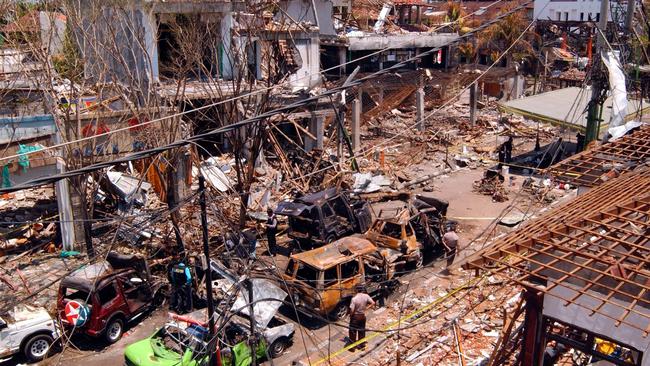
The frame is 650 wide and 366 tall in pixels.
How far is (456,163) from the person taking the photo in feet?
83.8

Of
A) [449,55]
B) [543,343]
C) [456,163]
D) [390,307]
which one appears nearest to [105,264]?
[390,307]

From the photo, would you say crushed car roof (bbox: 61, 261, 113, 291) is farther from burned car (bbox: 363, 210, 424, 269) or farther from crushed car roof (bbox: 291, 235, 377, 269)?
burned car (bbox: 363, 210, 424, 269)

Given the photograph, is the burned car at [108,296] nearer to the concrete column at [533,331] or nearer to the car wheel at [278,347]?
the car wheel at [278,347]

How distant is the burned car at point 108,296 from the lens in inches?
479

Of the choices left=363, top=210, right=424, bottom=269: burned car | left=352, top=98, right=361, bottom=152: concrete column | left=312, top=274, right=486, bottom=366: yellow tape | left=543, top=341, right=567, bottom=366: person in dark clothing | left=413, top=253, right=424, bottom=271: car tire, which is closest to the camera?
left=543, top=341, right=567, bottom=366: person in dark clothing

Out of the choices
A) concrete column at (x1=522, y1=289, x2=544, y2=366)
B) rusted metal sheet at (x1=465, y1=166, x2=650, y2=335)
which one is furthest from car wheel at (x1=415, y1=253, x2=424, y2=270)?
concrete column at (x1=522, y1=289, x2=544, y2=366)

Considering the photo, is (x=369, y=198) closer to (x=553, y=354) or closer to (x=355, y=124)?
(x=355, y=124)

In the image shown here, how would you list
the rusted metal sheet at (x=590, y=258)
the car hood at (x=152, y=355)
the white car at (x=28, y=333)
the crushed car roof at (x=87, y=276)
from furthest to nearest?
the crushed car roof at (x=87, y=276), the white car at (x=28, y=333), the car hood at (x=152, y=355), the rusted metal sheet at (x=590, y=258)

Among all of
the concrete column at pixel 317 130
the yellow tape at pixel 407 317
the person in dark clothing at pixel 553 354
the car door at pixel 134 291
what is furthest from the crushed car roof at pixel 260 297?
the concrete column at pixel 317 130

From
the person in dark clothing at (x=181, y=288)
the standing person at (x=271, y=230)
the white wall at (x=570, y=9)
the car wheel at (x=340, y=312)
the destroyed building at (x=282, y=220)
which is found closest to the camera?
the destroyed building at (x=282, y=220)

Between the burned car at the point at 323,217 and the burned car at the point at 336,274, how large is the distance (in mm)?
1318

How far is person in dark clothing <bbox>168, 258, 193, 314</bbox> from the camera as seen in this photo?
1344 centimetres

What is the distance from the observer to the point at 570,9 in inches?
2464

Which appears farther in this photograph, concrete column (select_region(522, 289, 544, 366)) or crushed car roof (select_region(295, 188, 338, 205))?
crushed car roof (select_region(295, 188, 338, 205))
